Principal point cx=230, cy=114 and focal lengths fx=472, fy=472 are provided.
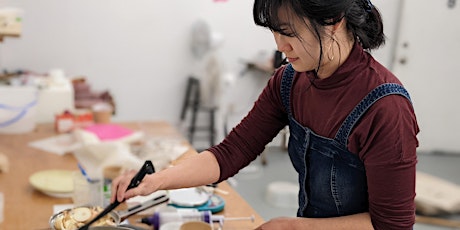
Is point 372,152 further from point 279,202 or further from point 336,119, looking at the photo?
point 279,202

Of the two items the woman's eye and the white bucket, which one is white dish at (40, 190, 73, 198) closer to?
the white bucket

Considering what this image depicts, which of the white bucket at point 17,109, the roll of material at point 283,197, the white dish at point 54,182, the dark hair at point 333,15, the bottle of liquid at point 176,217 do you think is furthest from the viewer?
the roll of material at point 283,197

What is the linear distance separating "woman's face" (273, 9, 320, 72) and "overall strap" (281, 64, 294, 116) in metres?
0.20

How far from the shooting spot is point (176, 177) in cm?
135

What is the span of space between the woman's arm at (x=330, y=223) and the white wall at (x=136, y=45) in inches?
102

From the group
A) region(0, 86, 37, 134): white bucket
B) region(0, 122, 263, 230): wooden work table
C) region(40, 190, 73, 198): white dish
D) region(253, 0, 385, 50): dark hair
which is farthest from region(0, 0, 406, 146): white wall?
region(253, 0, 385, 50): dark hair

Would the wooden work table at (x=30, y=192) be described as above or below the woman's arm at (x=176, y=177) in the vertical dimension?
below

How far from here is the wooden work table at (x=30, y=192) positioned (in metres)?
1.55

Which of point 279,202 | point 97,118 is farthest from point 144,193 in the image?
point 279,202

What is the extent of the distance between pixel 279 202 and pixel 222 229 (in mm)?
2006

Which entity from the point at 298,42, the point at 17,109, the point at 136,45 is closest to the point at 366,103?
the point at 298,42

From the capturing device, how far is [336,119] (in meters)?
1.17

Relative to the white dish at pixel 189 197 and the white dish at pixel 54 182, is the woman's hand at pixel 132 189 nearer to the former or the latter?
the white dish at pixel 189 197

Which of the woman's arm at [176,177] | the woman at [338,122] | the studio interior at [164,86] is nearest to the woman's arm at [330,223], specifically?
the woman at [338,122]
